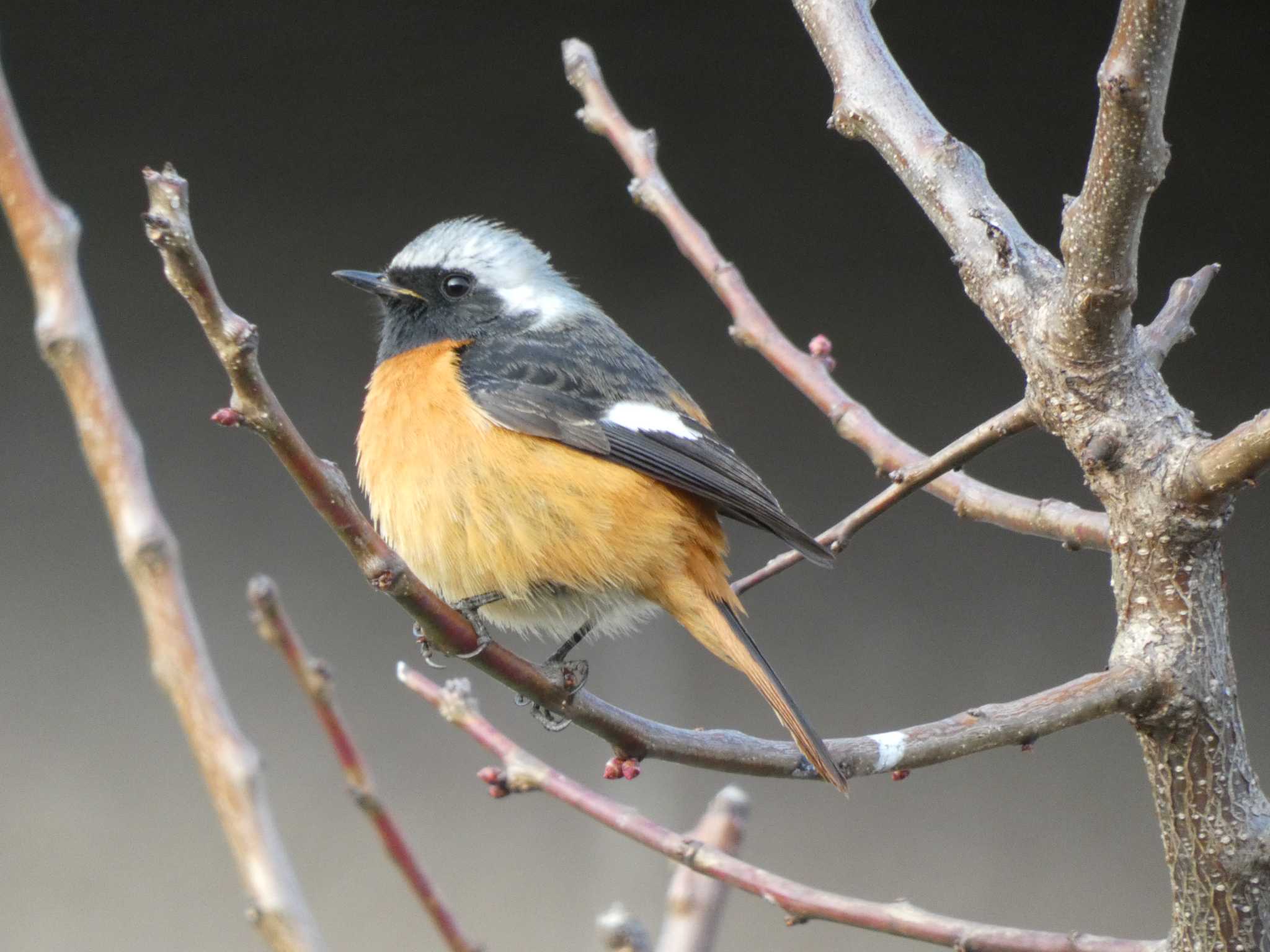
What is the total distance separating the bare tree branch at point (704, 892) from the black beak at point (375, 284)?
1369 millimetres

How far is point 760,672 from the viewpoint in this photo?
208 cm

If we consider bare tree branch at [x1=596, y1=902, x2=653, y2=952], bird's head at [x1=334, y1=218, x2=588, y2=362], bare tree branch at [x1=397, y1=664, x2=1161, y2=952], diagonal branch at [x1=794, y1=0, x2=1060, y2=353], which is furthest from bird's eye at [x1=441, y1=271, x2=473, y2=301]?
bare tree branch at [x1=596, y1=902, x2=653, y2=952]

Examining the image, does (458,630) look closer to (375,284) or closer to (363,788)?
(363,788)

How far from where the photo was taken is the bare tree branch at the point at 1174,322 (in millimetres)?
1690

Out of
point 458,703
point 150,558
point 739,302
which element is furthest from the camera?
point 739,302

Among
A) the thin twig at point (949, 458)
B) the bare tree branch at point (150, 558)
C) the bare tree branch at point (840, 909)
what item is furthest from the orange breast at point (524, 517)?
the bare tree branch at point (150, 558)

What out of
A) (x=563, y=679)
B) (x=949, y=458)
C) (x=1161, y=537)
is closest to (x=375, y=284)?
(x=563, y=679)

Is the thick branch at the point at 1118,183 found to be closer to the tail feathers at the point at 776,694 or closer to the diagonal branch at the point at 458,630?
the diagonal branch at the point at 458,630

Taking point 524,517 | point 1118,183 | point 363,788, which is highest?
point 524,517

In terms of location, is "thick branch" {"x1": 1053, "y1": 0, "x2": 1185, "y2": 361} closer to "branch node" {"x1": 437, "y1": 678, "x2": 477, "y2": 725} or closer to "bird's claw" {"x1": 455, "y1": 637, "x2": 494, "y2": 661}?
"bird's claw" {"x1": 455, "y1": 637, "x2": 494, "y2": 661}

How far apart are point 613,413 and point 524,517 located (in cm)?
30

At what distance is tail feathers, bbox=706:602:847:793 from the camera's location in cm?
176

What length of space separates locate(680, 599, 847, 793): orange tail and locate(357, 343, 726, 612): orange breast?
0.08 meters

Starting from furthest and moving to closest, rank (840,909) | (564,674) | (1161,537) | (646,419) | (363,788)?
(646,419) < (564,674) < (840,909) < (1161,537) < (363,788)
